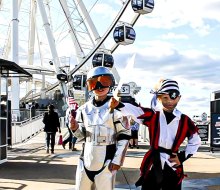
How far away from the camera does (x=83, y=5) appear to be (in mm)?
38188

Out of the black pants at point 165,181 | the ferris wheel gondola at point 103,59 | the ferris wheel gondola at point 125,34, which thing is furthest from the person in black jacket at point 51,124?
the ferris wheel gondola at point 103,59

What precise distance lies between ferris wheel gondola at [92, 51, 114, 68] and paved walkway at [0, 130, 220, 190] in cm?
1597

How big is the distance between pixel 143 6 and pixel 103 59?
15.9 feet

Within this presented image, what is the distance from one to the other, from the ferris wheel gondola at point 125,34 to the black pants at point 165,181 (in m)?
23.8

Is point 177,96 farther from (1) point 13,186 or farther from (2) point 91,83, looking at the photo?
(1) point 13,186

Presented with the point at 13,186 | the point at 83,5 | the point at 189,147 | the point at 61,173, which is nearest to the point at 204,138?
the point at 61,173

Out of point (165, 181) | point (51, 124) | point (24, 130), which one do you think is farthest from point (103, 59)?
point (165, 181)

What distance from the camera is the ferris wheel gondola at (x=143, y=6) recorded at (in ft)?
86.3

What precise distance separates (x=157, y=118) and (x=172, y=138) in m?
0.24

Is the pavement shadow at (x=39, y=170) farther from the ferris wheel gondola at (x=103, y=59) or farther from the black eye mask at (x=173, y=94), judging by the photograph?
the ferris wheel gondola at (x=103, y=59)

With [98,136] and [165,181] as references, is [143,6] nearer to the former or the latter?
[98,136]

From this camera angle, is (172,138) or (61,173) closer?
(172,138)

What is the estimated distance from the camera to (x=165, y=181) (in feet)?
13.5

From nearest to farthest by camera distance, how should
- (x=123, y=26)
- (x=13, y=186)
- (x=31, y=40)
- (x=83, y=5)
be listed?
1. (x=13, y=186)
2. (x=123, y=26)
3. (x=83, y=5)
4. (x=31, y=40)
